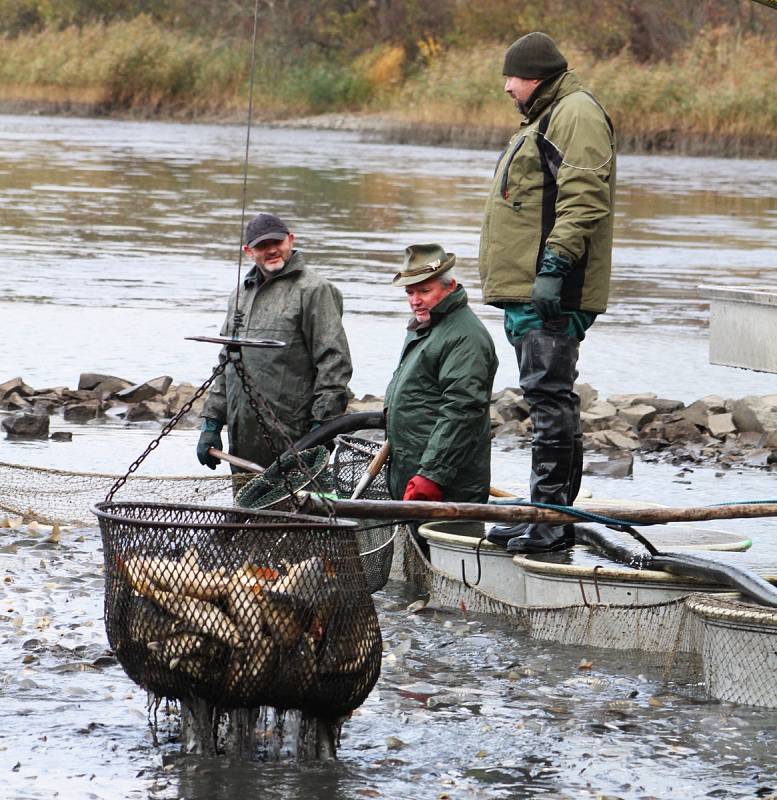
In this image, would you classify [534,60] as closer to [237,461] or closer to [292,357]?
[292,357]

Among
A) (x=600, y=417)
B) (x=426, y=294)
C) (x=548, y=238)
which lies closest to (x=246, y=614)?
(x=548, y=238)

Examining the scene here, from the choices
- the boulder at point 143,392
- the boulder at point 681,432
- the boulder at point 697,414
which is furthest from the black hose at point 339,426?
the boulder at point 143,392

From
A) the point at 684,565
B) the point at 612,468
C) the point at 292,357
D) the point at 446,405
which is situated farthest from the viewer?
the point at 612,468

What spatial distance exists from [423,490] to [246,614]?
2.07m

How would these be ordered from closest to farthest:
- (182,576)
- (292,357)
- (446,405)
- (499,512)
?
(182,576) < (499,512) < (446,405) < (292,357)

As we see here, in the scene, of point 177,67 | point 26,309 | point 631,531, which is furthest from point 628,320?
point 177,67

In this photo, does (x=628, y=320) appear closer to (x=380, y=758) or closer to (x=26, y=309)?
(x=26, y=309)

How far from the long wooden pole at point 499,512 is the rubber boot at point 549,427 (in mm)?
550

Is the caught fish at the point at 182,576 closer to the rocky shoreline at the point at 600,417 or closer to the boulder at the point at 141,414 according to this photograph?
the rocky shoreline at the point at 600,417

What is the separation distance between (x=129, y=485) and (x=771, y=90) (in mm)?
32854

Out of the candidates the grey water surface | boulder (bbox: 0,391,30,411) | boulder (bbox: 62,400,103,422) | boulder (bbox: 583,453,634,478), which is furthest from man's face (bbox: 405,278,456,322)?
boulder (bbox: 0,391,30,411)

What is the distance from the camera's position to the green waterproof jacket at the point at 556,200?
634cm

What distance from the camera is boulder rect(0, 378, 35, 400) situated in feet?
36.1

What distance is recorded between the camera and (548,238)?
20.8 feet
